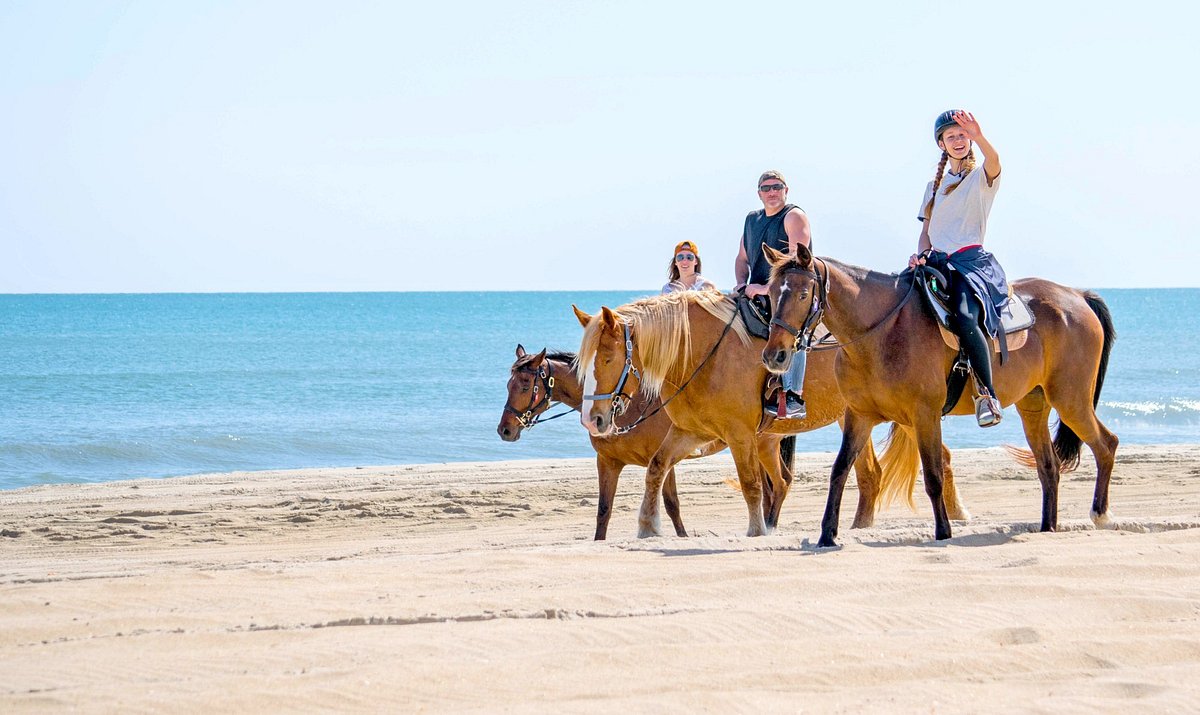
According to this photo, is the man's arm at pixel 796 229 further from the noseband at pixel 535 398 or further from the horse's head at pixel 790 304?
the noseband at pixel 535 398

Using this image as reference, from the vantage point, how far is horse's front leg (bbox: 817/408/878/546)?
7.32 meters

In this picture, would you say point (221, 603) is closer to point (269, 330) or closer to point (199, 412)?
point (199, 412)

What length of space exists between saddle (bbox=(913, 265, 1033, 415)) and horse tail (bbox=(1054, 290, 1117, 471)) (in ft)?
3.84

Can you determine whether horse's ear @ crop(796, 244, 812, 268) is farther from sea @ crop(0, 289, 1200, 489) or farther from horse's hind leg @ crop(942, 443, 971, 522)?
sea @ crop(0, 289, 1200, 489)

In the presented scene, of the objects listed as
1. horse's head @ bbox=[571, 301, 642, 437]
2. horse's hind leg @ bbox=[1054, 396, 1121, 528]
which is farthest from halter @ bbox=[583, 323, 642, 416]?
horse's hind leg @ bbox=[1054, 396, 1121, 528]

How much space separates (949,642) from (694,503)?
27.5 feet

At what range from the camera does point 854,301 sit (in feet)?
23.9

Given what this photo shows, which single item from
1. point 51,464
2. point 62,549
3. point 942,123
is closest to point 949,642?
point 942,123

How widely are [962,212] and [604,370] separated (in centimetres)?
247

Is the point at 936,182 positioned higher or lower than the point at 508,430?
higher

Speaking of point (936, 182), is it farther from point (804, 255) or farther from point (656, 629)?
point (656, 629)

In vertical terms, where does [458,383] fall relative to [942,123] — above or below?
below

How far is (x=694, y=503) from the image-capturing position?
43.3 feet

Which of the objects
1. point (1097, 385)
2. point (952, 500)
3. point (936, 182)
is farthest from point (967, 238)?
point (952, 500)
